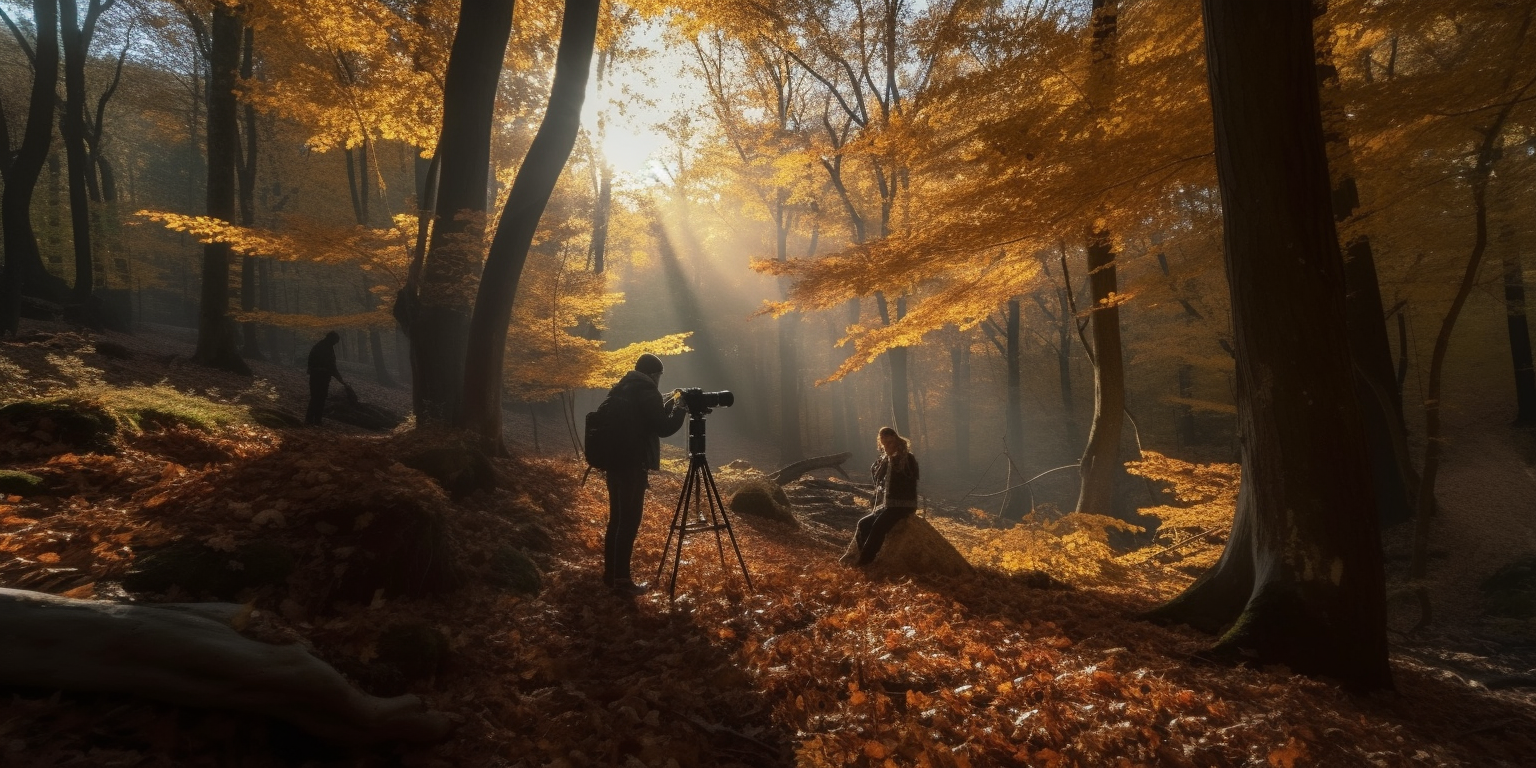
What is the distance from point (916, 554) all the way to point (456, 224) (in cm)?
699

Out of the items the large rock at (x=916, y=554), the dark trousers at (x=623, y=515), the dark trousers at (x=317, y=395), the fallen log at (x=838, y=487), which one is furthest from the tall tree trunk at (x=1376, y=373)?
the dark trousers at (x=317, y=395)

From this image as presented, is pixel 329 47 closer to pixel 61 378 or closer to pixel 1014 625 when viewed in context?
pixel 61 378

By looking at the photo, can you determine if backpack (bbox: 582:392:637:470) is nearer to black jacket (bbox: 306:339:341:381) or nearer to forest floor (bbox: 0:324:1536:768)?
forest floor (bbox: 0:324:1536:768)

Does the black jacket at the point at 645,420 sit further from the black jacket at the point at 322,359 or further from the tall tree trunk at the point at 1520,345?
the tall tree trunk at the point at 1520,345

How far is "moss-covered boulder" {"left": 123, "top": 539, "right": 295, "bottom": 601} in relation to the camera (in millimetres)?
3137

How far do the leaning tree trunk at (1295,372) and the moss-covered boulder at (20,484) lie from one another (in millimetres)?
7069

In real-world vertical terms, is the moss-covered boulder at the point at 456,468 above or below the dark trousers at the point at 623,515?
above

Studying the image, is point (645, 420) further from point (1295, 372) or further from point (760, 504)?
point (760, 504)

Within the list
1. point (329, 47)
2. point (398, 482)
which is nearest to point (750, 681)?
point (398, 482)

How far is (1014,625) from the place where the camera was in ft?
15.0

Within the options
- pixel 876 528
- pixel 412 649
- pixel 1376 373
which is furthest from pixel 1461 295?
pixel 412 649

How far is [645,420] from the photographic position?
5082 mm

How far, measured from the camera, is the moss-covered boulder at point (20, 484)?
12.7ft

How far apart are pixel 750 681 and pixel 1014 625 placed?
2077mm
